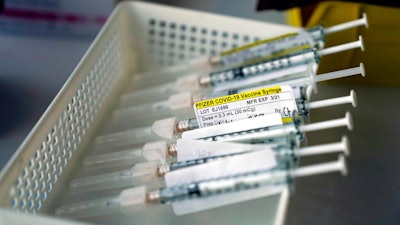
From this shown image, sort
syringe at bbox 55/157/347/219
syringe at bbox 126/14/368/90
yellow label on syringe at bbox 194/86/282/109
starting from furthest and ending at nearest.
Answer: syringe at bbox 126/14/368/90
yellow label on syringe at bbox 194/86/282/109
syringe at bbox 55/157/347/219

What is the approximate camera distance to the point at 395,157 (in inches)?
34.2

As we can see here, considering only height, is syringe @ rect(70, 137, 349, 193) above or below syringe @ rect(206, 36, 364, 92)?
below

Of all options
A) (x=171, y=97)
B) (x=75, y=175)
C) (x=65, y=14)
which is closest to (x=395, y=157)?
(x=171, y=97)

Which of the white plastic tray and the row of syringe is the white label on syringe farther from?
the white plastic tray

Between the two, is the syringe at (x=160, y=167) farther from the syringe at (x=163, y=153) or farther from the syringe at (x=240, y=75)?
the syringe at (x=240, y=75)

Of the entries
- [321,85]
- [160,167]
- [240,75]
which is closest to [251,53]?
[240,75]

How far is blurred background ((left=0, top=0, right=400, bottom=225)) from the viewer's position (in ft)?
2.53

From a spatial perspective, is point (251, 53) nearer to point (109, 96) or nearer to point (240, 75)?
point (240, 75)

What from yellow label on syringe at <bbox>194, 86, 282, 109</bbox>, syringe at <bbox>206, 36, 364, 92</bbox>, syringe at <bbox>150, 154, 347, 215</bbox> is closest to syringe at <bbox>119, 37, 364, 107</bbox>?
syringe at <bbox>206, 36, 364, 92</bbox>

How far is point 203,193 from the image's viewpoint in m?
0.61

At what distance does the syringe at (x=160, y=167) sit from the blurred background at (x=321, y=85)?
10cm

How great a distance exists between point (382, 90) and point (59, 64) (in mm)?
573

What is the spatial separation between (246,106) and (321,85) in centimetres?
13

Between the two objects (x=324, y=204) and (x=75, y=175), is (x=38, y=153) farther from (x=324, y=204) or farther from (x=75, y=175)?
(x=324, y=204)
